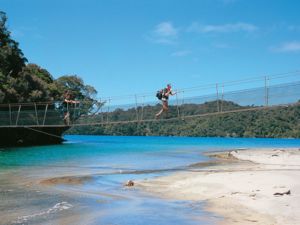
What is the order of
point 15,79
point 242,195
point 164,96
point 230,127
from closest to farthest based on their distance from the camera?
1. point 242,195
2. point 164,96
3. point 15,79
4. point 230,127

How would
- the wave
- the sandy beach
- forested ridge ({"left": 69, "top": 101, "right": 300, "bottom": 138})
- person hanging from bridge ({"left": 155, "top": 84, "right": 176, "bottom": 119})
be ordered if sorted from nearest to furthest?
the sandy beach
the wave
person hanging from bridge ({"left": 155, "top": 84, "right": 176, "bottom": 119})
forested ridge ({"left": 69, "top": 101, "right": 300, "bottom": 138})

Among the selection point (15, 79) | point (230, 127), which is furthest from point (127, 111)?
point (230, 127)

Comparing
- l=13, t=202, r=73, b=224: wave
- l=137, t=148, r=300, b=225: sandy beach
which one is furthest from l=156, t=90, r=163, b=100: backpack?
l=13, t=202, r=73, b=224: wave

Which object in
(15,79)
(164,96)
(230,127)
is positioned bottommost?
(230,127)

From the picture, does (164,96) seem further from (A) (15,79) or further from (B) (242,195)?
(A) (15,79)

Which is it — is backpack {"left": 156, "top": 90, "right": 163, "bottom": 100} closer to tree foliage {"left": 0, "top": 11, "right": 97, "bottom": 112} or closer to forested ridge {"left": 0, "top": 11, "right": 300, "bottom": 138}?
forested ridge {"left": 0, "top": 11, "right": 300, "bottom": 138}

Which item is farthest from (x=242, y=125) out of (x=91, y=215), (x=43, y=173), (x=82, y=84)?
(x=91, y=215)

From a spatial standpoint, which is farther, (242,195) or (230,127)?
(230,127)

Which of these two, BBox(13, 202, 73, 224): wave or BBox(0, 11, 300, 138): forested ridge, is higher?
BBox(0, 11, 300, 138): forested ridge

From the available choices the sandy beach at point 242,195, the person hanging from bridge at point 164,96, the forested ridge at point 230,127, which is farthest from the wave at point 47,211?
the forested ridge at point 230,127

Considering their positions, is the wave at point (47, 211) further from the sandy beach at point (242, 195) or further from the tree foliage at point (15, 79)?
the tree foliage at point (15, 79)

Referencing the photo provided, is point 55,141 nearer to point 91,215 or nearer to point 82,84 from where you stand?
point 82,84

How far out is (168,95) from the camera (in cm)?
2219

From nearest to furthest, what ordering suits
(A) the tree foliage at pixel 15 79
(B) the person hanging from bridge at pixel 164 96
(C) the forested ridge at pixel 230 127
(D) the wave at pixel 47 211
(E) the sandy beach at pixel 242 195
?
1. (E) the sandy beach at pixel 242 195
2. (D) the wave at pixel 47 211
3. (B) the person hanging from bridge at pixel 164 96
4. (A) the tree foliage at pixel 15 79
5. (C) the forested ridge at pixel 230 127
